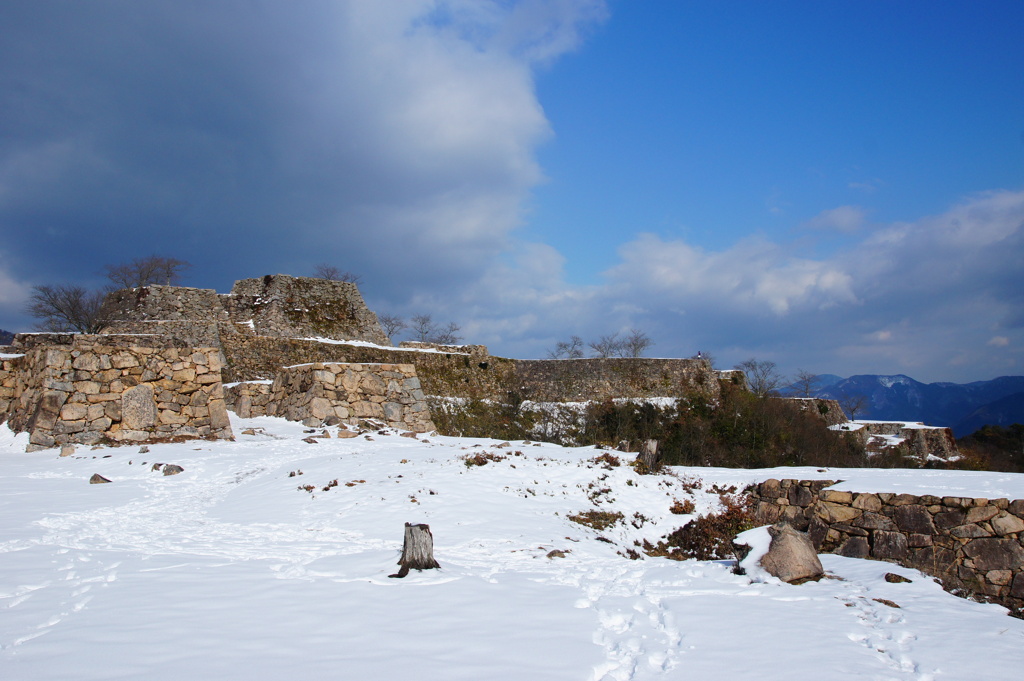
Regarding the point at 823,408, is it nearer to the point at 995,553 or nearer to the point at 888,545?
the point at 888,545

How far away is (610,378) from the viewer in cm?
3164

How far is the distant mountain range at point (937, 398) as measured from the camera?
50.3 metres

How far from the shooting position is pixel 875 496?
902 centimetres

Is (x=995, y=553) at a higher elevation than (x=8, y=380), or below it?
below

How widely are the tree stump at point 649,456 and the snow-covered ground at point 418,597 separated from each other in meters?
2.15

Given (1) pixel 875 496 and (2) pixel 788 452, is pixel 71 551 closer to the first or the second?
(1) pixel 875 496

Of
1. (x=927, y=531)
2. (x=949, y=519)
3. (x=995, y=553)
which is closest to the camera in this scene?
(x=995, y=553)

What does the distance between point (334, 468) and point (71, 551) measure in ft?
17.0

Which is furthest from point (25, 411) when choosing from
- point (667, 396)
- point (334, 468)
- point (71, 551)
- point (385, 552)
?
point (667, 396)

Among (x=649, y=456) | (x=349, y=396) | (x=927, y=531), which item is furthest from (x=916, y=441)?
(x=349, y=396)

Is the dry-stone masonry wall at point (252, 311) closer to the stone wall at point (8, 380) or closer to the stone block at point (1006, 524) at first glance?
the stone wall at point (8, 380)

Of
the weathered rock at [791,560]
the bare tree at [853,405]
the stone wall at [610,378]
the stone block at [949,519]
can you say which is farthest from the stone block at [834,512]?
the bare tree at [853,405]

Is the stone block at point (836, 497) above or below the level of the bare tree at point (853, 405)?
below

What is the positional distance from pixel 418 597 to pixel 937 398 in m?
91.5
